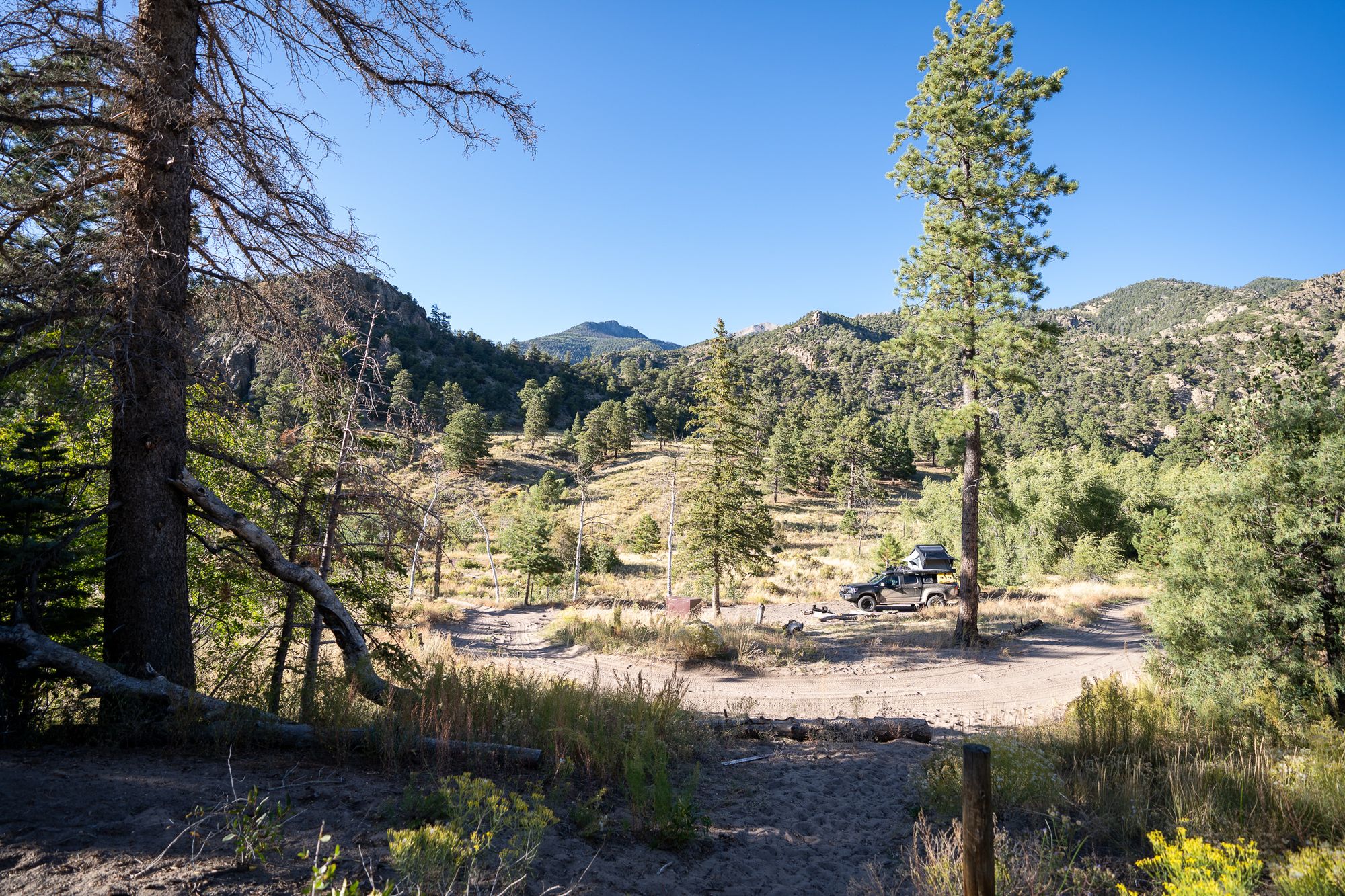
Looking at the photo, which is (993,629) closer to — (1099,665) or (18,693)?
(1099,665)

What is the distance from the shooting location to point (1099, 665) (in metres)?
13.5

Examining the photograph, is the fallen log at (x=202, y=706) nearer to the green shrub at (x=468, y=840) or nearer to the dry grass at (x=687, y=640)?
the green shrub at (x=468, y=840)

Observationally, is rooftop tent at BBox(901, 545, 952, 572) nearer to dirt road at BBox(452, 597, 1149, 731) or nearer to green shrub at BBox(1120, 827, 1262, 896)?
dirt road at BBox(452, 597, 1149, 731)

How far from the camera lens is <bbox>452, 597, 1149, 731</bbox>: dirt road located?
1024 cm

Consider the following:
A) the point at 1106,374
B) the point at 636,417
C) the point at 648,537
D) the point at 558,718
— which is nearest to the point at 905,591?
the point at 558,718

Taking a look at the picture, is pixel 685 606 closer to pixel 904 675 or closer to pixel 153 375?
pixel 904 675

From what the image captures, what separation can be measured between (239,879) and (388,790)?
1.22m

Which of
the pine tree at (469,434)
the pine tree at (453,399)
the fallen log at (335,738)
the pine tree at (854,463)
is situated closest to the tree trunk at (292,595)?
the fallen log at (335,738)

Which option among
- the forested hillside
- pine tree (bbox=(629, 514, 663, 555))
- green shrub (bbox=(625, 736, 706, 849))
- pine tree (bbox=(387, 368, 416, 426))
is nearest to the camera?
green shrub (bbox=(625, 736, 706, 849))

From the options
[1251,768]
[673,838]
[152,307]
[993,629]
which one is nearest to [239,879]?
[673,838]

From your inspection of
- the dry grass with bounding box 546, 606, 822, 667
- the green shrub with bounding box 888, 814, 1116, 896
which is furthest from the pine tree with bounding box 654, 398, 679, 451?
the green shrub with bounding box 888, 814, 1116, 896

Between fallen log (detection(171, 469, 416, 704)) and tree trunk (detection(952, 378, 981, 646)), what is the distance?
45.7 feet

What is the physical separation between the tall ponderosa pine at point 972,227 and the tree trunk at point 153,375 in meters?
14.4

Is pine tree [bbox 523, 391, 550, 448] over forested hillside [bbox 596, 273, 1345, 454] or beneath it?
beneath
